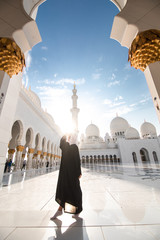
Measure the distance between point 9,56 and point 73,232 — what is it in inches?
90.8

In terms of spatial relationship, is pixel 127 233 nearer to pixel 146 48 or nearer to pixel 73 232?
pixel 73 232

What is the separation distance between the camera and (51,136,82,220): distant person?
1320 millimetres

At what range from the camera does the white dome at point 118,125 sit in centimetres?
2423

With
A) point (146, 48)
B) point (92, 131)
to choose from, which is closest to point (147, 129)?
point (92, 131)

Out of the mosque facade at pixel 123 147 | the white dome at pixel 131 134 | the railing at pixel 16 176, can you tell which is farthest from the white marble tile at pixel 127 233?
the white dome at pixel 131 134

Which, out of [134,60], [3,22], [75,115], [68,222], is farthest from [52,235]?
[75,115]

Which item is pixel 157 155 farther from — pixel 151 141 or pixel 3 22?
pixel 3 22

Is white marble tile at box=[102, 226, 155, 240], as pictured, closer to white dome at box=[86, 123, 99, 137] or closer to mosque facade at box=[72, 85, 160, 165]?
mosque facade at box=[72, 85, 160, 165]

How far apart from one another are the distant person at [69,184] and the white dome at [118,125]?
2409 cm

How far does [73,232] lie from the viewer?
0.99 metres

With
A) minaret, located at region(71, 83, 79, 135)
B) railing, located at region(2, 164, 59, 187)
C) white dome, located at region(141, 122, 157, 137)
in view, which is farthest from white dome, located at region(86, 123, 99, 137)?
railing, located at region(2, 164, 59, 187)

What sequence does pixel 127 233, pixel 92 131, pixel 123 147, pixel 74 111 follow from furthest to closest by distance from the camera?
pixel 92 131 → pixel 123 147 → pixel 74 111 → pixel 127 233

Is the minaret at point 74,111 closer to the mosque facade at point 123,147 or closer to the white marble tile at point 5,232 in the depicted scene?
the mosque facade at point 123,147

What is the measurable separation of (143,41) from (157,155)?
21.8m
